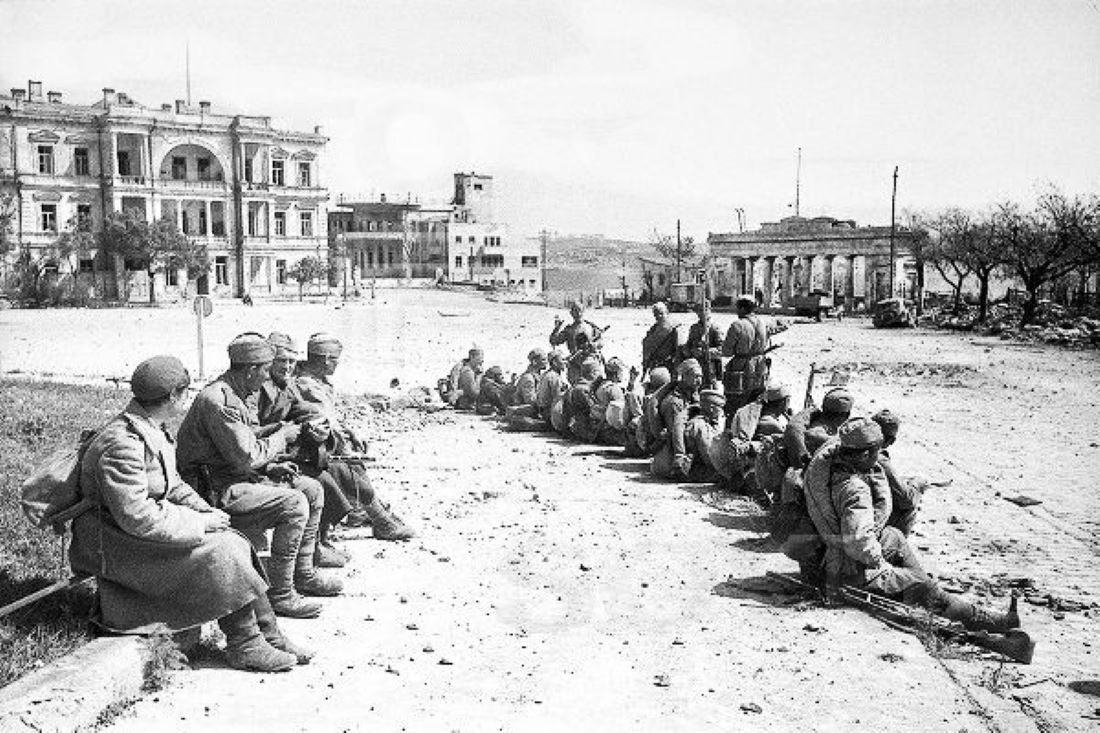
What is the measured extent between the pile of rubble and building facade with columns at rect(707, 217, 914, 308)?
9.70 metres

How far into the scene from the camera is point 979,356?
29.3 m

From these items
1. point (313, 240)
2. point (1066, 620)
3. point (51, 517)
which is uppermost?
point (313, 240)

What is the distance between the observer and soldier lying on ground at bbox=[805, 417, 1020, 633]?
6.59m

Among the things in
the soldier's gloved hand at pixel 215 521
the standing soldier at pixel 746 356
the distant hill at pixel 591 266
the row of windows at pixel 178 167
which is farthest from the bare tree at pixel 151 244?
the soldier's gloved hand at pixel 215 521

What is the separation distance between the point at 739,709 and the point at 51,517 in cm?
373

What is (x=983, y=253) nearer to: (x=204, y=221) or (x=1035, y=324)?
(x=1035, y=324)

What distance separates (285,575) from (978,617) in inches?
174

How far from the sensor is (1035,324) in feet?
127

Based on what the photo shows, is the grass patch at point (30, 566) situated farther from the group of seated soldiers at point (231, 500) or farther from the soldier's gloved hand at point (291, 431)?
the soldier's gloved hand at point (291, 431)

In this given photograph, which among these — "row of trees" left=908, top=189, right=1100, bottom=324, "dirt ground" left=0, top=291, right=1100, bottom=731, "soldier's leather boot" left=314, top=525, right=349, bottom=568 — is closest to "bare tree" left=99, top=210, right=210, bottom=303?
"row of trees" left=908, top=189, right=1100, bottom=324

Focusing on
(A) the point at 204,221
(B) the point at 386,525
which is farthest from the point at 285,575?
(A) the point at 204,221

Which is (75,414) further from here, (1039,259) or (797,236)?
(797,236)

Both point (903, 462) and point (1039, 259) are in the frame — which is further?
point (1039, 259)

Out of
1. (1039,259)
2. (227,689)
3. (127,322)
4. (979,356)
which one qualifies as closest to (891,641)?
(227,689)
